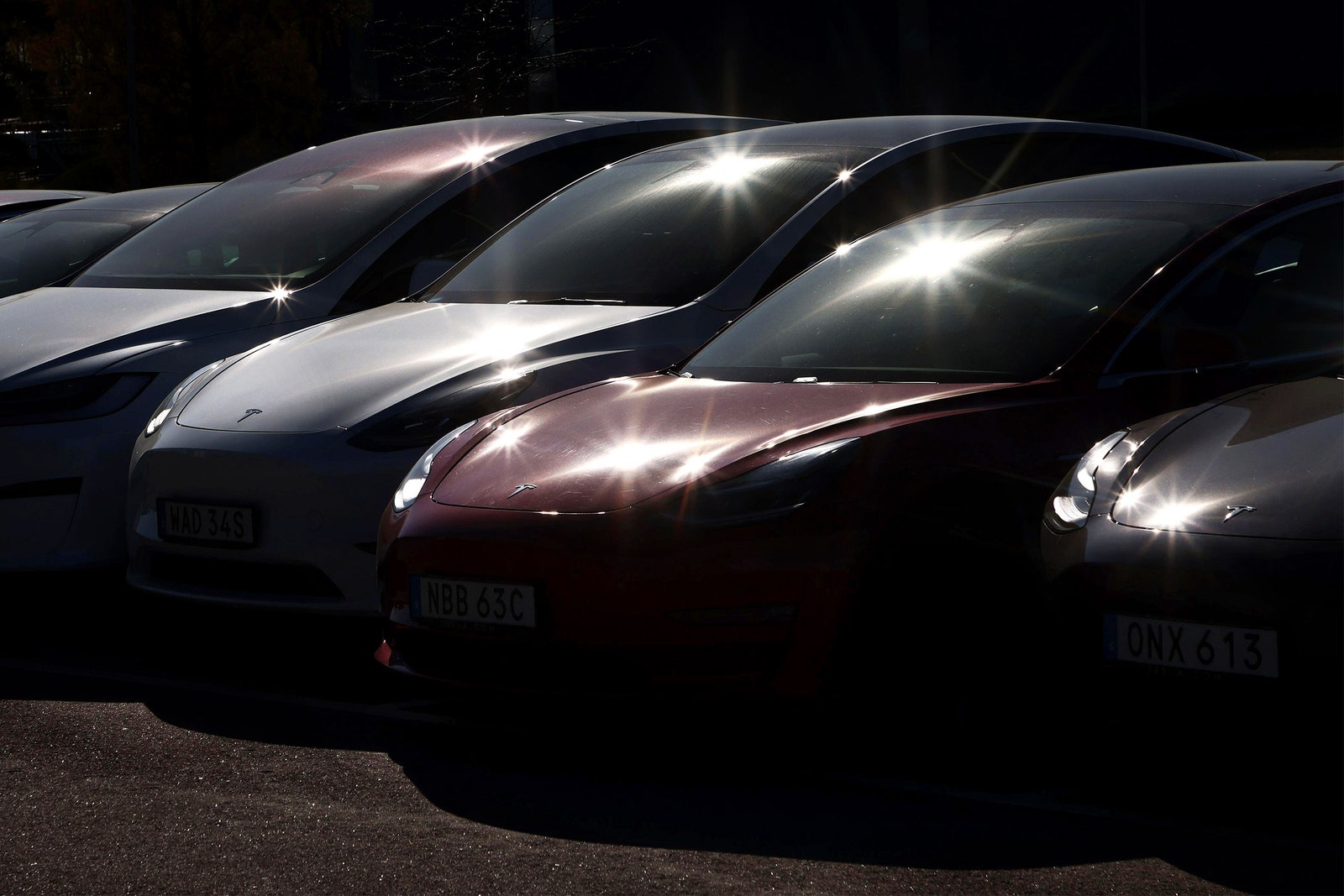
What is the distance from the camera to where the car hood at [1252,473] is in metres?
3.52

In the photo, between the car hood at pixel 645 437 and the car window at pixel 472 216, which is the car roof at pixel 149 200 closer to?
the car window at pixel 472 216

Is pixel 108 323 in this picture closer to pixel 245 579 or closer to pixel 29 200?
pixel 245 579

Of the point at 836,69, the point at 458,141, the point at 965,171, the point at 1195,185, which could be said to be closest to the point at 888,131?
the point at 965,171

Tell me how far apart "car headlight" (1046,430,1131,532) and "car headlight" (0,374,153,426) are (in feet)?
11.6

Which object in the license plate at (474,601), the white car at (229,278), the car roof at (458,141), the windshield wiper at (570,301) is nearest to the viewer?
the license plate at (474,601)

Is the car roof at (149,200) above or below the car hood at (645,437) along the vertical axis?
above

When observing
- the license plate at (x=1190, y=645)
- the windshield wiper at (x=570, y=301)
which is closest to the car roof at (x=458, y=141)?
the windshield wiper at (x=570, y=301)

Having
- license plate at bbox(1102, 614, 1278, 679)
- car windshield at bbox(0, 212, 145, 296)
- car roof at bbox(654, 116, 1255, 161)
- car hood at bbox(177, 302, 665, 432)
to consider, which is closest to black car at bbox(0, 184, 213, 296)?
car windshield at bbox(0, 212, 145, 296)

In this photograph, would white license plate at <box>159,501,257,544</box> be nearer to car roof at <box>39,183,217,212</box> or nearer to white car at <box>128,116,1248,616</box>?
white car at <box>128,116,1248,616</box>

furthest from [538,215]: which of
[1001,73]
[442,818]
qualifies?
[1001,73]

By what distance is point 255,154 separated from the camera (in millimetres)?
32594

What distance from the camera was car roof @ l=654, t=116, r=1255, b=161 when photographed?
6605mm

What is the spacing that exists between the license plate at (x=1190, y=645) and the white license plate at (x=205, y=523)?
8.94 ft

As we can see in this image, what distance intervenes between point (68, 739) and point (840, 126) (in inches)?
153
